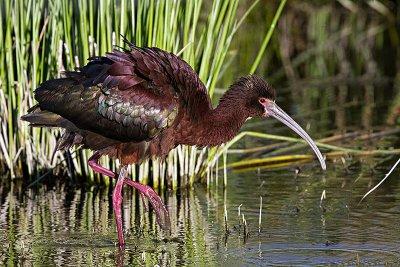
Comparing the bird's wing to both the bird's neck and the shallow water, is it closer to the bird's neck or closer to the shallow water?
the bird's neck

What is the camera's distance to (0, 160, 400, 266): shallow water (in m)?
7.40

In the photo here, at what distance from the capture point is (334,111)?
13.5 meters

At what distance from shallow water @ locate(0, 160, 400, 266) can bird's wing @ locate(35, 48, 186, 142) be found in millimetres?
855

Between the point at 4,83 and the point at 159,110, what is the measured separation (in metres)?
2.45

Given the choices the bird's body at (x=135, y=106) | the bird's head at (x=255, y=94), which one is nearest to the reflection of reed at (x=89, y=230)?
the bird's body at (x=135, y=106)

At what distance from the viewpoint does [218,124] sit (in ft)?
27.4

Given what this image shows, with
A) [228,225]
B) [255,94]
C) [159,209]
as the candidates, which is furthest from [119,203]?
[255,94]

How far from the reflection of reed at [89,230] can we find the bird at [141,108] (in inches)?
10.7

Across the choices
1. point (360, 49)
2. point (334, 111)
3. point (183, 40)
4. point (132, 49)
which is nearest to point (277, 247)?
point (132, 49)

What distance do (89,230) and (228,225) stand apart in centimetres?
111

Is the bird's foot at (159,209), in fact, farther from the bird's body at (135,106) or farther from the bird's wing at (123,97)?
the bird's wing at (123,97)

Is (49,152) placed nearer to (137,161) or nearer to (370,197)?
(137,161)

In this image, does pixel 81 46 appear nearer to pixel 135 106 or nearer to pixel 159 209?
pixel 135 106

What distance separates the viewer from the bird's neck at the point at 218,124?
8.29 metres
